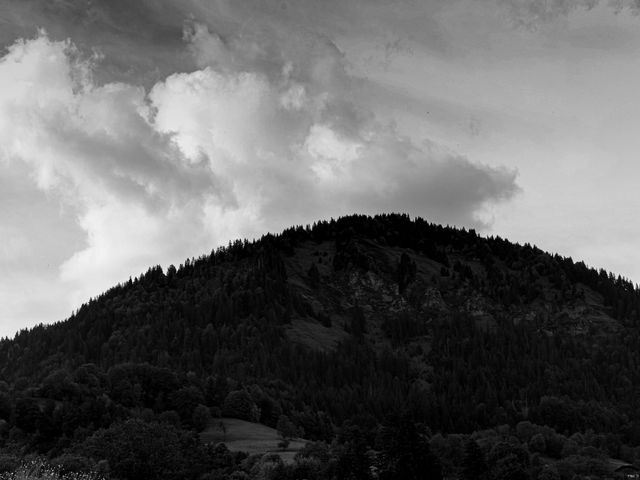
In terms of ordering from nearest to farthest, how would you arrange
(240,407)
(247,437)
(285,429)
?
(247,437) < (285,429) < (240,407)

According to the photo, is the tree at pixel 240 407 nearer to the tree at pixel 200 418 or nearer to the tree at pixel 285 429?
the tree at pixel 200 418

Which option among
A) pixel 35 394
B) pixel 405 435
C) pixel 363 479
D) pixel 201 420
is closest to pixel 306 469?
pixel 363 479

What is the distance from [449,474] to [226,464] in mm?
46573

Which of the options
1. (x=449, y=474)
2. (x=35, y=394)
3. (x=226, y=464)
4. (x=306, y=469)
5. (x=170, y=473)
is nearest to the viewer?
(x=170, y=473)

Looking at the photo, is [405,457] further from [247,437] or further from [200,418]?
[200,418]

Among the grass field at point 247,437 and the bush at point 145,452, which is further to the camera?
the grass field at point 247,437

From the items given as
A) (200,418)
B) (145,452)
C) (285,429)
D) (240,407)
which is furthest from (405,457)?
(240,407)

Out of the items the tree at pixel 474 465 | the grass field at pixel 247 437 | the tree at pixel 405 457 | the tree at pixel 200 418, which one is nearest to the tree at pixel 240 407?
the grass field at pixel 247 437

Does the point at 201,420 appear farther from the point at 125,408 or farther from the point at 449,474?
the point at 449,474

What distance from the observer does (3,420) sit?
154875 millimetres

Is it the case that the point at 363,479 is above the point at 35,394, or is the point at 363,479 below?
below

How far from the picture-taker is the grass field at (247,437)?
155750 millimetres

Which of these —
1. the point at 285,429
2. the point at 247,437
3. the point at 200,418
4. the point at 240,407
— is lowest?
the point at 247,437

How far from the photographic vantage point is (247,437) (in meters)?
174
